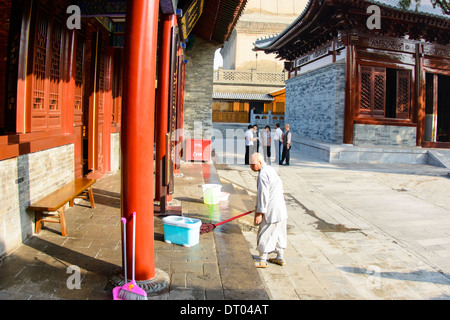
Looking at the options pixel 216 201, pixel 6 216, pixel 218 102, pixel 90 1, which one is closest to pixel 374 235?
pixel 216 201

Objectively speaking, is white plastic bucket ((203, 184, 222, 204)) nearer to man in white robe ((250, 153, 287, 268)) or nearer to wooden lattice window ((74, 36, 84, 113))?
man in white robe ((250, 153, 287, 268))

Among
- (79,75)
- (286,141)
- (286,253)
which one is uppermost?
(79,75)

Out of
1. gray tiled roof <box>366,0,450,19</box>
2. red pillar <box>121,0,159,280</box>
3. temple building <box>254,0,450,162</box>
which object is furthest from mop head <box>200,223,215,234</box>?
gray tiled roof <box>366,0,450,19</box>

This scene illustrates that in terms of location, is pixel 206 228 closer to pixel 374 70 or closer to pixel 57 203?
pixel 57 203

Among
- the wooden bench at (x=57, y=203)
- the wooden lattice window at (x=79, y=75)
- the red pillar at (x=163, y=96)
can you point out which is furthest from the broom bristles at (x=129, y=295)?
the wooden lattice window at (x=79, y=75)

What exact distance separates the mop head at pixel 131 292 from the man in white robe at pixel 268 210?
1726 mm

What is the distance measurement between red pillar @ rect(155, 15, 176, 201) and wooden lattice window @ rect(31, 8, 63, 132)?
1.43 metres

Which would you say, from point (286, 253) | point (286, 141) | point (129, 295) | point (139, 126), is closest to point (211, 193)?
point (286, 253)

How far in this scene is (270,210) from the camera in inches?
175

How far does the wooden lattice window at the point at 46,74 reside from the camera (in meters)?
A: 4.80

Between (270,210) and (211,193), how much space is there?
219 cm

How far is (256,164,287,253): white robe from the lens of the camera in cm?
441

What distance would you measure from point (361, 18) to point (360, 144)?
4667mm

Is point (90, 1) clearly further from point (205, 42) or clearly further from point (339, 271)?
point (205, 42)
